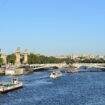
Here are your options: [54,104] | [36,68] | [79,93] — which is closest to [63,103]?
[54,104]

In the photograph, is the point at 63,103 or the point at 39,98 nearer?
the point at 63,103

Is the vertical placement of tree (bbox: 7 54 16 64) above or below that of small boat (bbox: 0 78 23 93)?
above

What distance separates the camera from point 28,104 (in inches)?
1348

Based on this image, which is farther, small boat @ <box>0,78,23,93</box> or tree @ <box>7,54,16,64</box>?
tree @ <box>7,54,16,64</box>

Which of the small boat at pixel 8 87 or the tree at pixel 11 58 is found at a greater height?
the tree at pixel 11 58

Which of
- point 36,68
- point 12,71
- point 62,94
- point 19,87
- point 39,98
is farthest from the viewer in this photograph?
point 36,68

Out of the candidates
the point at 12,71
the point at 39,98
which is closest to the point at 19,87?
the point at 39,98

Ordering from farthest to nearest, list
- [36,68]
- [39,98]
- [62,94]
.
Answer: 1. [36,68]
2. [62,94]
3. [39,98]

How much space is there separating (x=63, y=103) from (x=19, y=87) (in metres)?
13.1

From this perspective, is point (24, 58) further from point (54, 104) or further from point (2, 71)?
point (54, 104)

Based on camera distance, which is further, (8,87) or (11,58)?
(11,58)

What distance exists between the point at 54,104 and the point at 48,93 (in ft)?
26.6

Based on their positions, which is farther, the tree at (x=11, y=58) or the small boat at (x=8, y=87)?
the tree at (x=11, y=58)

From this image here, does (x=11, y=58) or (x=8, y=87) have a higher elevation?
(x=11, y=58)
